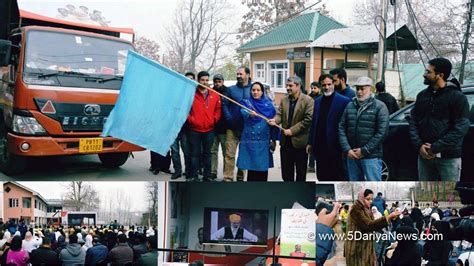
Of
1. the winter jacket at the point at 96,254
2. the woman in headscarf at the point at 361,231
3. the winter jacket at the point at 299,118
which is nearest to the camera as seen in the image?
the winter jacket at the point at 299,118

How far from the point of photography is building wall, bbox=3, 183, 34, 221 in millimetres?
3564

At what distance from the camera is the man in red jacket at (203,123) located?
11.5 ft

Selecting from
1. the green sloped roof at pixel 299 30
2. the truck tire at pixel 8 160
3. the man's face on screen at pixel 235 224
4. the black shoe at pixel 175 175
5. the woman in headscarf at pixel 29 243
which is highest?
the green sloped roof at pixel 299 30

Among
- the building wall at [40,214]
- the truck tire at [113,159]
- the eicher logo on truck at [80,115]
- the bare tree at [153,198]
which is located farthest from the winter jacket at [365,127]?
the building wall at [40,214]

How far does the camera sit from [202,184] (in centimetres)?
359

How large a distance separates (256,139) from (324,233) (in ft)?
2.72

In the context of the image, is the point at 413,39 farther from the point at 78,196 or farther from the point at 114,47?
the point at 78,196

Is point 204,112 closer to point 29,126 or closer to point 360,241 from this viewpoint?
point 29,126

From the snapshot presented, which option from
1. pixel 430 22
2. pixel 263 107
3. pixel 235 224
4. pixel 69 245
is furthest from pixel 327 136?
pixel 69 245

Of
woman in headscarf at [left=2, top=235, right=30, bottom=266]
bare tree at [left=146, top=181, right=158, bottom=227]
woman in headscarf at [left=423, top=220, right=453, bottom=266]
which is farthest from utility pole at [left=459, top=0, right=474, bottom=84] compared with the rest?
woman in headscarf at [left=2, top=235, right=30, bottom=266]

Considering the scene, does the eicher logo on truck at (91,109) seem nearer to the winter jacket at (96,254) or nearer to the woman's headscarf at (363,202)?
the winter jacket at (96,254)

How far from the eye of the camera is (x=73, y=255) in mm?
3812

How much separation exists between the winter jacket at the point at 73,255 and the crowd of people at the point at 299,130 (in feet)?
3.03

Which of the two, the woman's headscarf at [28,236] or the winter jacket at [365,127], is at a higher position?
the winter jacket at [365,127]
